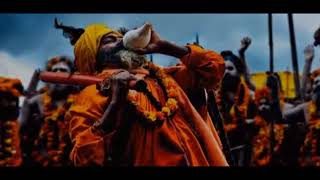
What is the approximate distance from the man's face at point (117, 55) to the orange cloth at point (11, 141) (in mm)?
1926

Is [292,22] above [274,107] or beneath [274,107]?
above

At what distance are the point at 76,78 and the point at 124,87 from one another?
328 millimetres

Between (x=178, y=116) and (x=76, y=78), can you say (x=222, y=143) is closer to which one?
(x=178, y=116)

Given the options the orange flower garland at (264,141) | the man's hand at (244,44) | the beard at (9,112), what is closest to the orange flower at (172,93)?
the man's hand at (244,44)

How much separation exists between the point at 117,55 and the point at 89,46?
150 mm

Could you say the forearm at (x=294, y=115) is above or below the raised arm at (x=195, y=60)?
below

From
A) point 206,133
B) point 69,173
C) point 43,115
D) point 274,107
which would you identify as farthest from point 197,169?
point 43,115

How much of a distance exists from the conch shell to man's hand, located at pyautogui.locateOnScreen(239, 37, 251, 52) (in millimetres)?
1104

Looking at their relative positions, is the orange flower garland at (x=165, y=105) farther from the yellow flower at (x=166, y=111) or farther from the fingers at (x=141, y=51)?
the fingers at (x=141, y=51)

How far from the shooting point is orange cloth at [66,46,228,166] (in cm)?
553

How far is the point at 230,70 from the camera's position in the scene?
798 centimetres

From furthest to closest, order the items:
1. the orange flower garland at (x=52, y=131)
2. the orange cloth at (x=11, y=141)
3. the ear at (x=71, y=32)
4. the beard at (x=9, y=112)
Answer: the orange flower garland at (x=52, y=131)
the beard at (x=9, y=112)
the orange cloth at (x=11, y=141)
the ear at (x=71, y=32)

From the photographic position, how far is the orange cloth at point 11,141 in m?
7.64
